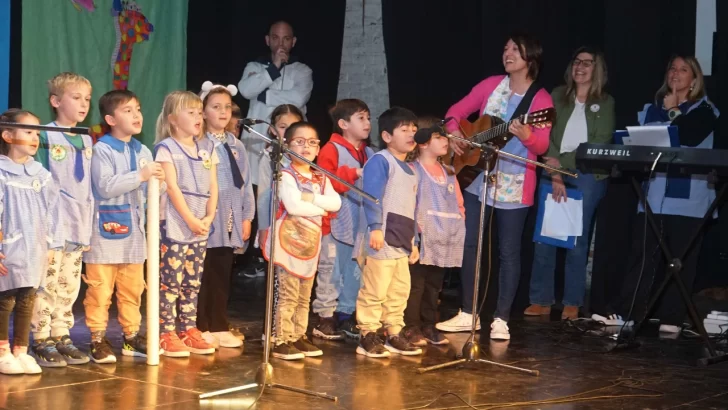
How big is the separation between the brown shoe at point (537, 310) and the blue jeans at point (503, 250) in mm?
701

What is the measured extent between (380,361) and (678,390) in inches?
54.0

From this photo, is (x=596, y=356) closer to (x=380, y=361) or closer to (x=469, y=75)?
(x=380, y=361)

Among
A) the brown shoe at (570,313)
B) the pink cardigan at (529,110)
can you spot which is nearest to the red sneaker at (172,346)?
the pink cardigan at (529,110)

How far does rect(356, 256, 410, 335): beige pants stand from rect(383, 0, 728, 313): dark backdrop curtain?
1645 millimetres

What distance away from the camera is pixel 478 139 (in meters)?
5.34

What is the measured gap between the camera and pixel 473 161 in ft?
17.9

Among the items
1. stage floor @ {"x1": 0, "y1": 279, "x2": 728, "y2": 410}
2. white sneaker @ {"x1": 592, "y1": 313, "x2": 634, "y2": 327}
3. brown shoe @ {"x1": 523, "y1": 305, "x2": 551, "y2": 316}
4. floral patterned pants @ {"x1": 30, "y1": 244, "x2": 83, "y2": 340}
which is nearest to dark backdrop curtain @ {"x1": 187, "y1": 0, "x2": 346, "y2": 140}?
brown shoe @ {"x1": 523, "y1": 305, "x2": 551, "y2": 316}

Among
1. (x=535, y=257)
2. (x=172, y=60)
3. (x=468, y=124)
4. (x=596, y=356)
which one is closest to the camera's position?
(x=596, y=356)

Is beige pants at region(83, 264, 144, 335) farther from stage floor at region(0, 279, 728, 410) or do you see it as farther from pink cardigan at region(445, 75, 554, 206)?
pink cardigan at region(445, 75, 554, 206)

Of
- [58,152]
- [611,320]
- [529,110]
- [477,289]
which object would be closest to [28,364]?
[58,152]

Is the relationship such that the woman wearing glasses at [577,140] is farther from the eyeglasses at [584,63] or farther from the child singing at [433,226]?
the child singing at [433,226]

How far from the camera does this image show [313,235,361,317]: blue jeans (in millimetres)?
5418

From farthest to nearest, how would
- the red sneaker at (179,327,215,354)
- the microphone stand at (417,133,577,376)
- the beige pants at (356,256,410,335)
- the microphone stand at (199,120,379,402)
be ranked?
the beige pants at (356,256,410,335), the red sneaker at (179,327,215,354), the microphone stand at (417,133,577,376), the microphone stand at (199,120,379,402)

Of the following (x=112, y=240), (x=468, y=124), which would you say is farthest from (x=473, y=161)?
(x=112, y=240)
